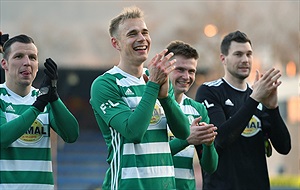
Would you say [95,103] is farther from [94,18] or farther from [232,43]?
[94,18]

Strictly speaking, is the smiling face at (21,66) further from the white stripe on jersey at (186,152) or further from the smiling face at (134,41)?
the white stripe on jersey at (186,152)

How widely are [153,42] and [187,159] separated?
50044mm

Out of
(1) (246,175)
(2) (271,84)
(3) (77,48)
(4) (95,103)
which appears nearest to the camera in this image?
(4) (95,103)

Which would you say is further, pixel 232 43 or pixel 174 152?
pixel 232 43

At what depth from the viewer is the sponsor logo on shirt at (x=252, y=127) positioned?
26.2 feet

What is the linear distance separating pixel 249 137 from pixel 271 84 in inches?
32.3

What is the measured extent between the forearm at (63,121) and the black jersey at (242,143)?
1.79m

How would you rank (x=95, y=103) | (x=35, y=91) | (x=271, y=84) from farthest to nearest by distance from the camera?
1. (x=271, y=84)
2. (x=35, y=91)
3. (x=95, y=103)

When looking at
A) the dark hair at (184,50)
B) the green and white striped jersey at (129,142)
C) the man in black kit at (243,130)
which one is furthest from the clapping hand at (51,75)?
the man in black kit at (243,130)

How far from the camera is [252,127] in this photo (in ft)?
26.3

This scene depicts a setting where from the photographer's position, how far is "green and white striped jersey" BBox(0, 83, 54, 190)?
642 cm

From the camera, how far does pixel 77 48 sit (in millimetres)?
72625

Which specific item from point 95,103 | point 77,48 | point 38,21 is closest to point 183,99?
point 95,103

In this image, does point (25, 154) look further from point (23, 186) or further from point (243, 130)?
point (243, 130)
